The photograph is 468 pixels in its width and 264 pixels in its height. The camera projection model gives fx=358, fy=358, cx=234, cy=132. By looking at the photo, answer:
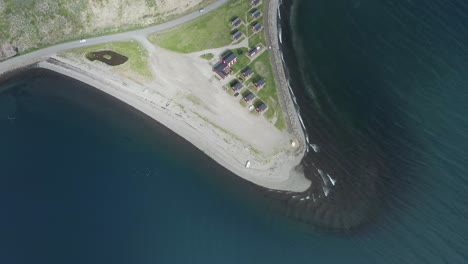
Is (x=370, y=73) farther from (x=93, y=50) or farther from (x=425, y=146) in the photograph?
(x=93, y=50)

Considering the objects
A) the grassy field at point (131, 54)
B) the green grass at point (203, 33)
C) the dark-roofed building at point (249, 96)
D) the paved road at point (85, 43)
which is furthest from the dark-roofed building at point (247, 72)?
the grassy field at point (131, 54)

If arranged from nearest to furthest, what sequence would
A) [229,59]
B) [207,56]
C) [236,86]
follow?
[236,86], [229,59], [207,56]

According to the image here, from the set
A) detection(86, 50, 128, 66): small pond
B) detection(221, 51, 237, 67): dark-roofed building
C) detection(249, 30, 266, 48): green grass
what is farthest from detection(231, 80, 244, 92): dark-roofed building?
detection(86, 50, 128, 66): small pond

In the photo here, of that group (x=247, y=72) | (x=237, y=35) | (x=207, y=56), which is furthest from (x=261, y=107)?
(x=237, y=35)

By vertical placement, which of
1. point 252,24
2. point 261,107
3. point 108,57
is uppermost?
point 252,24

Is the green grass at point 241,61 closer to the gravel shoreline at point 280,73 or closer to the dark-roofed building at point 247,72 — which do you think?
the dark-roofed building at point 247,72

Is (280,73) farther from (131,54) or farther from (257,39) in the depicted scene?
(131,54)
